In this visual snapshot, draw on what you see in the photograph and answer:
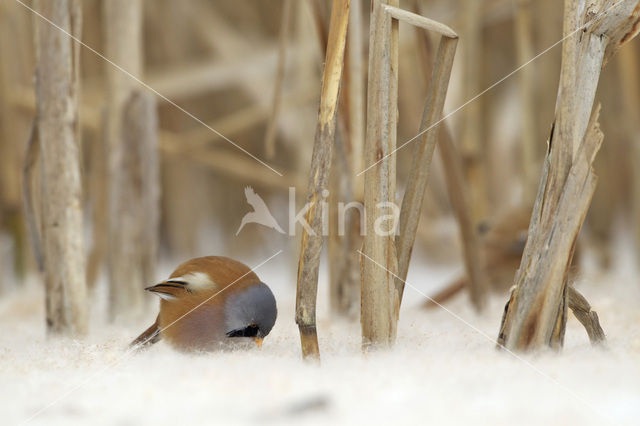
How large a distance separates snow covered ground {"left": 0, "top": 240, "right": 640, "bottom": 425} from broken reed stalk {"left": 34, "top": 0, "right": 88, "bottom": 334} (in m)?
0.10

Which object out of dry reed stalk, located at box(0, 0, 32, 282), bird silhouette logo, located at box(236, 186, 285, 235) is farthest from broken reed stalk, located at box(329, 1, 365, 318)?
dry reed stalk, located at box(0, 0, 32, 282)

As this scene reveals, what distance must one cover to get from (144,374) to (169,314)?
19 cm

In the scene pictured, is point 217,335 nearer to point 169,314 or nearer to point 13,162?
point 169,314

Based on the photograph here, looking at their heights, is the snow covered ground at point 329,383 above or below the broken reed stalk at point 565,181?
below

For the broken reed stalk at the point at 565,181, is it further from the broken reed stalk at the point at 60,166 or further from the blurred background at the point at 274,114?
the broken reed stalk at the point at 60,166

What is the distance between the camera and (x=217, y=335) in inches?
31.4

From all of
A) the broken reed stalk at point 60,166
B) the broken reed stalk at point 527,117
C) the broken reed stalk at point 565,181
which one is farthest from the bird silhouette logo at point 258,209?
the broken reed stalk at point 527,117

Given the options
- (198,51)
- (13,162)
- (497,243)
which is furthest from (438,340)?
(198,51)

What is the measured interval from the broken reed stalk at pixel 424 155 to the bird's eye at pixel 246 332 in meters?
0.17

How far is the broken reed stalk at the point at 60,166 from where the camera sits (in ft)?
3.25

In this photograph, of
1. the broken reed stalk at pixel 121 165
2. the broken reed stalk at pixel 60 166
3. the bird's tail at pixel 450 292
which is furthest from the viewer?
the bird's tail at pixel 450 292

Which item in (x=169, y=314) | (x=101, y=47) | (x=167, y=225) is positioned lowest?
(x=167, y=225)

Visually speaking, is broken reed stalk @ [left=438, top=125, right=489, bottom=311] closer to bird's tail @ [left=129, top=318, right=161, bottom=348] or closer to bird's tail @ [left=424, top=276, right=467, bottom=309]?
bird's tail @ [left=424, top=276, right=467, bottom=309]

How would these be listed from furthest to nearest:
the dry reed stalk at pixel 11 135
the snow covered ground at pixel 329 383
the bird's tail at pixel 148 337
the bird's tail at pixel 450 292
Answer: the dry reed stalk at pixel 11 135 < the bird's tail at pixel 450 292 < the bird's tail at pixel 148 337 < the snow covered ground at pixel 329 383
